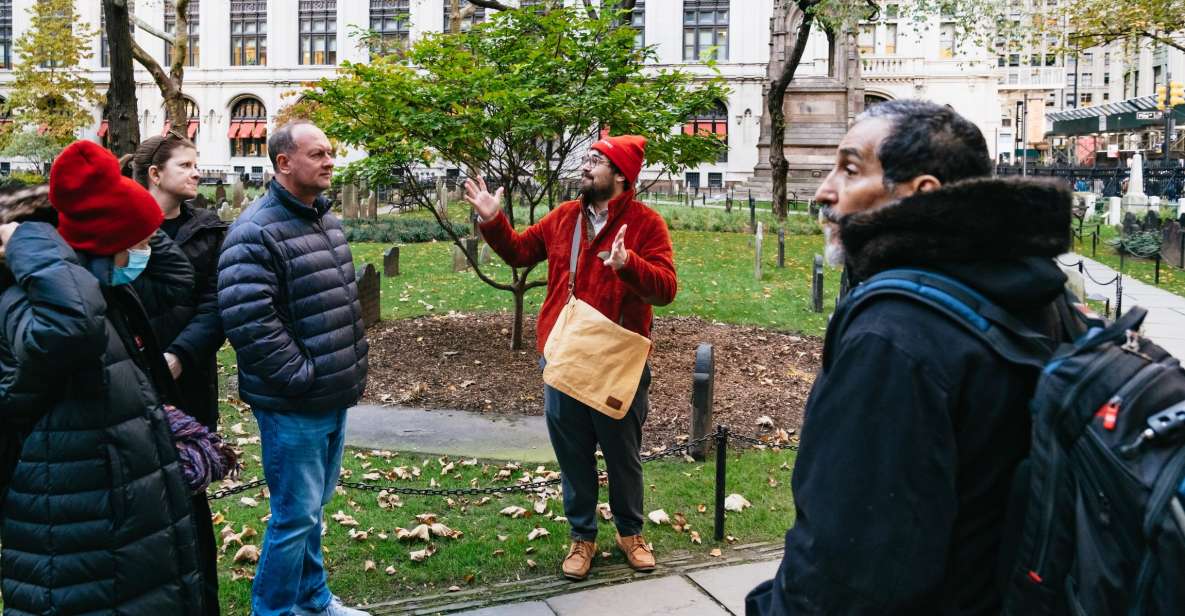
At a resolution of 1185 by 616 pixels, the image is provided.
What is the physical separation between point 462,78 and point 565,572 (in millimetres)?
5035

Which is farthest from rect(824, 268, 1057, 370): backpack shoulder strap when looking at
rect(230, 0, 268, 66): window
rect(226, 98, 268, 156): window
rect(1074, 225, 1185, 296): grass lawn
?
rect(230, 0, 268, 66): window

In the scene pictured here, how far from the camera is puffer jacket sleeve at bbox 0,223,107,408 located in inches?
113

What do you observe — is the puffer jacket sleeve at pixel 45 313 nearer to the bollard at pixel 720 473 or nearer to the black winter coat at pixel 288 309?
the black winter coat at pixel 288 309

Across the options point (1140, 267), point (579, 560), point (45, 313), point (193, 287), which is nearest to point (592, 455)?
point (579, 560)

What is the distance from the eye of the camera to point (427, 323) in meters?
11.8

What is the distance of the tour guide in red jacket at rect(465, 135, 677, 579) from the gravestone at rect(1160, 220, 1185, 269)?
18.0 m

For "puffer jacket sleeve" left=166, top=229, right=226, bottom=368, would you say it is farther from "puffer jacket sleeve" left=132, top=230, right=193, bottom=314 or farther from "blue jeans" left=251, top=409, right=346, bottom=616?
"blue jeans" left=251, top=409, right=346, bottom=616

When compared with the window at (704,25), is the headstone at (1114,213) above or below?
below

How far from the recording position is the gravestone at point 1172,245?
19.1m

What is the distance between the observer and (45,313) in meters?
2.89

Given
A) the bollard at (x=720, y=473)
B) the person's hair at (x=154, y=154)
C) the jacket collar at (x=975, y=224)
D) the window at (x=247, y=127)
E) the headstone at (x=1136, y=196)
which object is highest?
the window at (x=247, y=127)

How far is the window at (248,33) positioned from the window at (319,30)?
242cm

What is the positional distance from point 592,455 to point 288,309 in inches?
68.0

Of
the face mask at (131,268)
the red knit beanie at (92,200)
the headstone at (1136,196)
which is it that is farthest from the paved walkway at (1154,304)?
the headstone at (1136,196)
